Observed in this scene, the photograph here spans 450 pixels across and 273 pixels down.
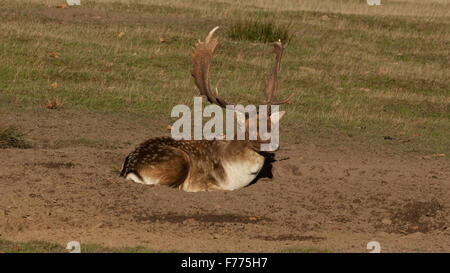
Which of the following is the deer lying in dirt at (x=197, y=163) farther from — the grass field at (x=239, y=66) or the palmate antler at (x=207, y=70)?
the grass field at (x=239, y=66)

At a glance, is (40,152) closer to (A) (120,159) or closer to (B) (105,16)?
(A) (120,159)

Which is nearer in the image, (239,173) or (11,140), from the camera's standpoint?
(239,173)

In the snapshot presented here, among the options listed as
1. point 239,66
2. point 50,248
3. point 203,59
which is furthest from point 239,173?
point 239,66

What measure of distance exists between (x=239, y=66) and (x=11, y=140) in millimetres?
9663

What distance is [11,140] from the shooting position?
1291 centimetres

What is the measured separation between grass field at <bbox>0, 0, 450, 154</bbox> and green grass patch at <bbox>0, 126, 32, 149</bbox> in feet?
10.8

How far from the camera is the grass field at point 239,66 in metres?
17.4

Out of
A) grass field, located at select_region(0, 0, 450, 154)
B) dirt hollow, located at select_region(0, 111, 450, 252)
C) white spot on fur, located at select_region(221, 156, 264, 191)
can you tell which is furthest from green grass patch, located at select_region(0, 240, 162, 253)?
grass field, located at select_region(0, 0, 450, 154)

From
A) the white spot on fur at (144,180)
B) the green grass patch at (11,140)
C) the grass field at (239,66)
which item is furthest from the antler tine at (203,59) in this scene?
the grass field at (239,66)

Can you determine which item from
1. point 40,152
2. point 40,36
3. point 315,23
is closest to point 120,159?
point 40,152

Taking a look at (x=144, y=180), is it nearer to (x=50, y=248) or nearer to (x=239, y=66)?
(x=50, y=248)

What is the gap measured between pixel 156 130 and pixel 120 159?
10.3 ft

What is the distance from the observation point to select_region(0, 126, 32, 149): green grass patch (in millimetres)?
12805

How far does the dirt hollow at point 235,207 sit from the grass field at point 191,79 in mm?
58
